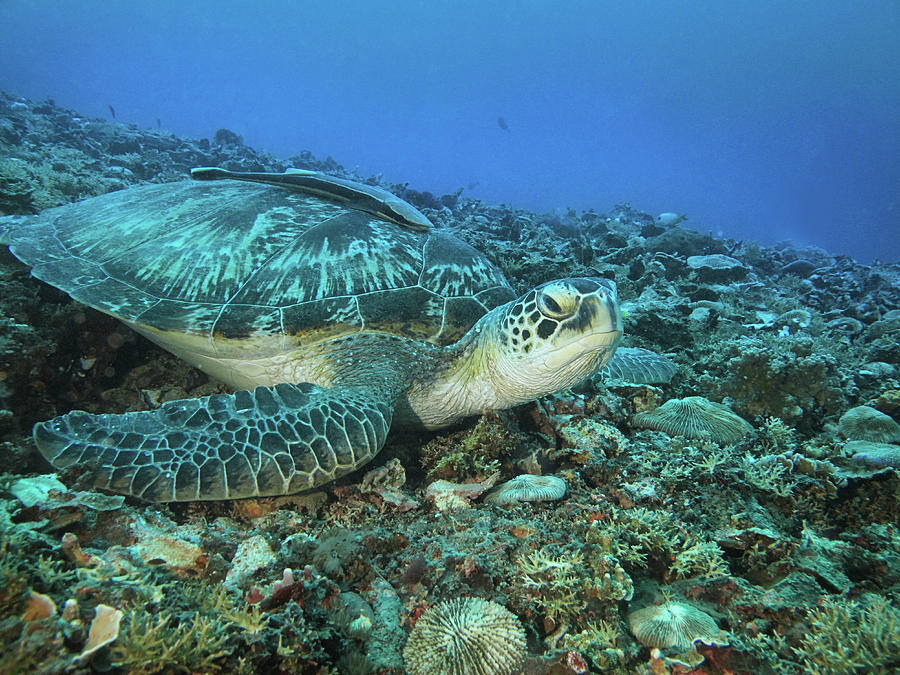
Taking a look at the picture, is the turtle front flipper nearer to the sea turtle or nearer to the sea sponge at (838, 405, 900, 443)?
the sea turtle

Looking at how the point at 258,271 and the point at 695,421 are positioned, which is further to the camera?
the point at 258,271

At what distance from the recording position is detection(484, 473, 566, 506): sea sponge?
67.7 inches

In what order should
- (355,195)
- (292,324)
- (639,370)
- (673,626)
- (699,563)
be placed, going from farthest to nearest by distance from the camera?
(355,195)
(639,370)
(292,324)
(699,563)
(673,626)

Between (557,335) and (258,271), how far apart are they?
1.92 m

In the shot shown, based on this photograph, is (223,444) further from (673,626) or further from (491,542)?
(673,626)

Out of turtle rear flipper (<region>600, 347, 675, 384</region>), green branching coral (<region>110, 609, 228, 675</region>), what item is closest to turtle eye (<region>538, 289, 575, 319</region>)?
turtle rear flipper (<region>600, 347, 675, 384</region>)

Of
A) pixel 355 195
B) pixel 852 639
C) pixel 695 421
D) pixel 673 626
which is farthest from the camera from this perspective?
pixel 355 195

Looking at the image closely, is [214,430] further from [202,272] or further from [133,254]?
[133,254]

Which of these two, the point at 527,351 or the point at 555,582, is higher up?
the point at 527,351

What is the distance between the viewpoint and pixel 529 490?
1746mm

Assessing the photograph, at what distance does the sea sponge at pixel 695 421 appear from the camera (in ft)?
7.48

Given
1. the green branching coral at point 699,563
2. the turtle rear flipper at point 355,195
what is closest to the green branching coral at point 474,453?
the green branching coral at point 699,563

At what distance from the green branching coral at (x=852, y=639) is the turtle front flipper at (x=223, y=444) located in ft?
5.32

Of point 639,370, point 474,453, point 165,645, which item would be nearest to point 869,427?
point 639,370
